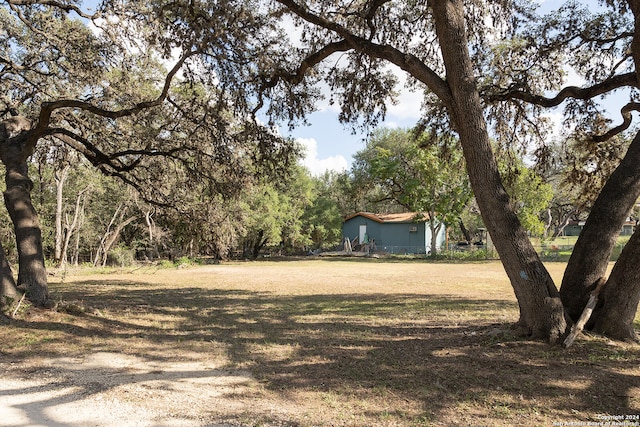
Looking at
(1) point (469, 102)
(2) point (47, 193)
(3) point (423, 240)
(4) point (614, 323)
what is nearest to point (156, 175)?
(1) point (469, 102)

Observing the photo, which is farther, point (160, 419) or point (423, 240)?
point (423, 240)

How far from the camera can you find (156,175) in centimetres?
1177

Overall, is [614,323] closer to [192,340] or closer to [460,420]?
[460,420]

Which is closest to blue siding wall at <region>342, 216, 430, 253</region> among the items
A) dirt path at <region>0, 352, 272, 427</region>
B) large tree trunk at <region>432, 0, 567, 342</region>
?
large tree trunk at <region>432, 0, 567, 342</region>

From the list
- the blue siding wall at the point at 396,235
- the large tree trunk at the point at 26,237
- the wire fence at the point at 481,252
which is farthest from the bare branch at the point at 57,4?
the blue siding wall at the point at 396,235

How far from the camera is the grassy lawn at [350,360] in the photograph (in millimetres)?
4094

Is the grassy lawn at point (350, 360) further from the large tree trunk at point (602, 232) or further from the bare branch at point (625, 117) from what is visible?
the bare branch at point (625, 117)

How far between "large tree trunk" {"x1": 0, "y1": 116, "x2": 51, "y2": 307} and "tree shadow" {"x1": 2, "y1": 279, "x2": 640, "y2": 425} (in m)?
1.07

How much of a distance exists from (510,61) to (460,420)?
7.71 meters

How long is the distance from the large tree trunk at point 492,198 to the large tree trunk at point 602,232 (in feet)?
2.15

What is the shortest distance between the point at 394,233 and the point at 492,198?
36.6m

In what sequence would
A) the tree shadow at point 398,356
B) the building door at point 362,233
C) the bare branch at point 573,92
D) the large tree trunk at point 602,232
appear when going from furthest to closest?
the building door at point 362,233
the bare branch at point 573,92
the large tree trunk at point 602,232
the tree shadow at point 398,356

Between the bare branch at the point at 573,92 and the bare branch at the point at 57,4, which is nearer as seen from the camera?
the bare branch at the point at 573,92

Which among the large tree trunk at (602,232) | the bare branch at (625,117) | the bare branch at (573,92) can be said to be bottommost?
the large tree trunk at (602,232)
